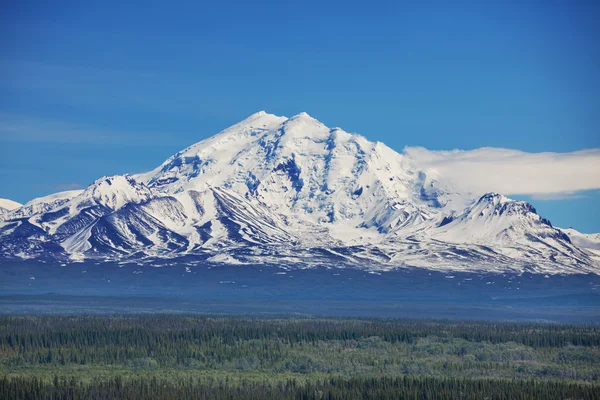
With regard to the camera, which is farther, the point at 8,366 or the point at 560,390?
the point at 8,366

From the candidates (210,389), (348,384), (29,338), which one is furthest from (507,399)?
(29,338)

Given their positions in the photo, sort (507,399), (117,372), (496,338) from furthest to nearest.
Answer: (496,338) < (117,372) < (507,399)

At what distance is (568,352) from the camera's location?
566ft

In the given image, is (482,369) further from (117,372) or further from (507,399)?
(117,372)

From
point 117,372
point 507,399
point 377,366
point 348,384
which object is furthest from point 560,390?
point 117,372

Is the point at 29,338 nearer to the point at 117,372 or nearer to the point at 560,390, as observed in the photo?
the point at 117,372

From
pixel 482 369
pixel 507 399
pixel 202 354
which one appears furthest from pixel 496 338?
pixel 507 399

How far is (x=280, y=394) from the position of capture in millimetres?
122750

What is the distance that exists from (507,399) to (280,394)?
83.9 ft

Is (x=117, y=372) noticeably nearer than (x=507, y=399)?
No

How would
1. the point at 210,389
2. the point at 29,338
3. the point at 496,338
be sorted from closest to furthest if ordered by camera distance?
the point at 210,389 → the point at 29,338 → the point at 496,338

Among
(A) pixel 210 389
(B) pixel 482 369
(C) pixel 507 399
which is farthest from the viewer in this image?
(B) pixel 482 369

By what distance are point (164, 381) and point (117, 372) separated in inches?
555

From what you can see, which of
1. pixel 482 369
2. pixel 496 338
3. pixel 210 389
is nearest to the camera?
pixel 210 389
